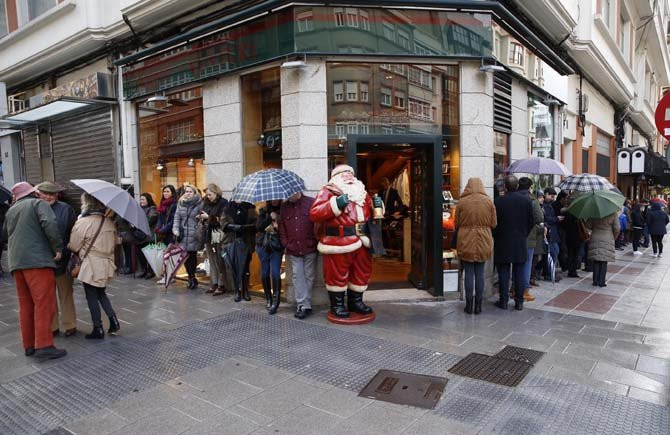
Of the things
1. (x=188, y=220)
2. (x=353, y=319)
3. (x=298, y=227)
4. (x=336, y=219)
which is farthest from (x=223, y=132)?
(x=353, y=319)

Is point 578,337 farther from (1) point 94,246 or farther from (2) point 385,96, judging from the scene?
(1) point 94,246

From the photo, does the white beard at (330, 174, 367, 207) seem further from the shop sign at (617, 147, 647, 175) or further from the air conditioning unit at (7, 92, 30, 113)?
the shop sign at (617, 147, 647, 175)

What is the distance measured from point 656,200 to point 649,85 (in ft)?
49.8

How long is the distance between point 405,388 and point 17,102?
1483cm

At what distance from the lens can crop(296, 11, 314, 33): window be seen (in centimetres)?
682

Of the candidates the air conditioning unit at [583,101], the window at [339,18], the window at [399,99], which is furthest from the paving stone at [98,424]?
the air conditioning unit at [583,101]

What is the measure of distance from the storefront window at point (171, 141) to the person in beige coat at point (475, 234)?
480 cm

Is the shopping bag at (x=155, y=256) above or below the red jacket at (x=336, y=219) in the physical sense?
below

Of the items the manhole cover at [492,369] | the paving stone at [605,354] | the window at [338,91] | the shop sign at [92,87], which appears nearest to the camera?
the manhole cover at [492,369]

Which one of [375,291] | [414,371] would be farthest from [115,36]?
[414,371]

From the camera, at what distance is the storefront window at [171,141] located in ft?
28.9

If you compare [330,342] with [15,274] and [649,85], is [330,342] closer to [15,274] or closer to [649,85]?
[15,274]

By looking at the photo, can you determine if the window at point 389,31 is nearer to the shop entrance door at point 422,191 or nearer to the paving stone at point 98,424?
the shop entrance door at point 422,191

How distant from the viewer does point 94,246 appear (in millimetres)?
5461
